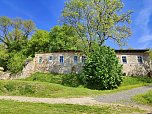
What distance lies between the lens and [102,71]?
99.7ft

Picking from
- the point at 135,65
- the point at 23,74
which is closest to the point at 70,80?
the point at 23,74

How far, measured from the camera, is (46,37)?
49.6 meters

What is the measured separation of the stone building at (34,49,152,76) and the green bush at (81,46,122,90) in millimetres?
7440

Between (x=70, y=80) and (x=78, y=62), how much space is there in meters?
6.14

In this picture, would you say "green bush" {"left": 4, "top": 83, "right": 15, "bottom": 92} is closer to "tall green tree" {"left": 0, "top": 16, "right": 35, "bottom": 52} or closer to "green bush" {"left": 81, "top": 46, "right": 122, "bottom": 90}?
"green bush" {"left": 81, "top": 46, "right": 122, "bottom": 90}

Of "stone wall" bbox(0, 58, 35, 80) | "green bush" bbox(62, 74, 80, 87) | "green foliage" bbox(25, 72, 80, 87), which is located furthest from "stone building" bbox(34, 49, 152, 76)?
"green bush" bbox(62, 74, 80, 87)

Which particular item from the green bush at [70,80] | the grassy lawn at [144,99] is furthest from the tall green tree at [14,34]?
the grassy lawn at [144,99]

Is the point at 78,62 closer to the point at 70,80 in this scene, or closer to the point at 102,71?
the point at 70,80

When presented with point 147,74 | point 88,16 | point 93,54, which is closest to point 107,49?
point 93,54

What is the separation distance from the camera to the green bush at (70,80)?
33178mm

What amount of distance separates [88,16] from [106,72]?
448 inches

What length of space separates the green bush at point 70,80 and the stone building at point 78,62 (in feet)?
10.8

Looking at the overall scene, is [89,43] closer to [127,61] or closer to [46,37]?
[127,61]

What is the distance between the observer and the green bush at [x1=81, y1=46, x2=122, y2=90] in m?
30.3
